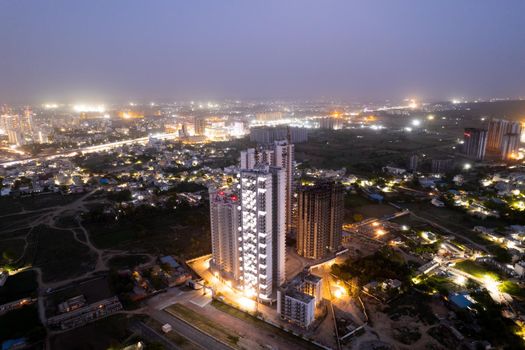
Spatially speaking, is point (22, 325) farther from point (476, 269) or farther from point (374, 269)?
point (476, 269)

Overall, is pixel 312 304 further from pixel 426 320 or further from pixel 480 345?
pixel 480 345

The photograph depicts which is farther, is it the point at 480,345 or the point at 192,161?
the point at 192,161

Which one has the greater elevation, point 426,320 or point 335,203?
point 335,203

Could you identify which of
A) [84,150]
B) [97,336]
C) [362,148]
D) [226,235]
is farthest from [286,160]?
[84,150]

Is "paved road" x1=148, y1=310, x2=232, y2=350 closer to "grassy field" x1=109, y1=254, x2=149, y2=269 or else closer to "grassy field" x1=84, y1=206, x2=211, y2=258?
"grassy field" x1=109, y1=254, x2=149, y2=269

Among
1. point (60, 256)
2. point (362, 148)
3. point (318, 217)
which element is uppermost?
point (318, 217)

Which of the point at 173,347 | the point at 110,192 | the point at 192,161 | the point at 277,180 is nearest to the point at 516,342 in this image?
the point at 277,180

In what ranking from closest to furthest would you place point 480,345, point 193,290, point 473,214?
point 480,345 < point 193,290 < point 473,214
